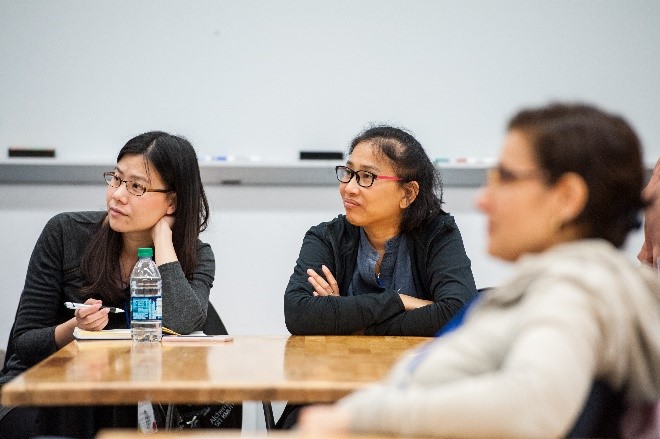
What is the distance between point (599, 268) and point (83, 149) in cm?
342

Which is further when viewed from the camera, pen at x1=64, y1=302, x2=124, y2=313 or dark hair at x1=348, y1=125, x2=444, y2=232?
dark hair at x1=348, y1=125, x2=444, y2=232

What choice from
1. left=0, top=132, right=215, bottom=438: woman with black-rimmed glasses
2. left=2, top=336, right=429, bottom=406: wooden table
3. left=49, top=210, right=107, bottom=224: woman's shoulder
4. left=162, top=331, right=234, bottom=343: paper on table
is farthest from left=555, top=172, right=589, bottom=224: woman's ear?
left=49, top=210, right=107, bottom=224: woman's shoulder

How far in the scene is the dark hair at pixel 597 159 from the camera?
124 centimetres

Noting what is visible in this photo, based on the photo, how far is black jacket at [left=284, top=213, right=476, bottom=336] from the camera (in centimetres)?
272

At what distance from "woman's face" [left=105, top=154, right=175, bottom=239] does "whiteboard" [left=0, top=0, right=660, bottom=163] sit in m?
1.22

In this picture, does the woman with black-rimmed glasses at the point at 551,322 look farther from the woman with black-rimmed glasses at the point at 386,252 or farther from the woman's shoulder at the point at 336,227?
the woman's shoulder at the point at 336,227

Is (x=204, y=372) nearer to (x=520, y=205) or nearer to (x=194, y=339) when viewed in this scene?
(x=194, y=339)

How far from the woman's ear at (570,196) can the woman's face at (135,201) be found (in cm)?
192

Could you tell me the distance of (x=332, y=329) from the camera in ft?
8.92

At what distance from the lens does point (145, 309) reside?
2457 millimetres

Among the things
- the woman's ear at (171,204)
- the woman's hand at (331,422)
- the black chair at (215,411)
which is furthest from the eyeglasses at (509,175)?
the woman's ear at (171,204)

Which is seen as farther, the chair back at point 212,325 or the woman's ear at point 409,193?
the woman's ear at point 409,193

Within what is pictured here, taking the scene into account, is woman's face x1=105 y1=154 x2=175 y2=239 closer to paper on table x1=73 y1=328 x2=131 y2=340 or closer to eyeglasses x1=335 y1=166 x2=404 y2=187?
paper on table x1=73 y1=328 x2=131 y2=340

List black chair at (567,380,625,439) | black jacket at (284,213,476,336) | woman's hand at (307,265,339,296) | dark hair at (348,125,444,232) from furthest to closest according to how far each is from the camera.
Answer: dark hair at (348,125,444,232), woman's hand at (307,265,339,296), black jacket at (284,213,476,336), black chair at (567,380,625,439)
